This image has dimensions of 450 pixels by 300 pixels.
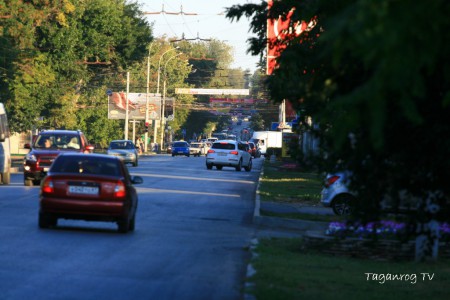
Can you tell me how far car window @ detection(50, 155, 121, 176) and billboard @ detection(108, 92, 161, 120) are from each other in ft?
290

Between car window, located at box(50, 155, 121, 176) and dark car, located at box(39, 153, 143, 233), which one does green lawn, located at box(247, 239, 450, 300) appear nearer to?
dark car, located at box(39, 153, 143, 233)

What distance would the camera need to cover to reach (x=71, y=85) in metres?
84.4

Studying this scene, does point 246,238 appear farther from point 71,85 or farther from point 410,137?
point 71,85

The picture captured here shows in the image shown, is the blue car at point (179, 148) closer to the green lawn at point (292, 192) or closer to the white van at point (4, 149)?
the green lawn at point (292, 192)

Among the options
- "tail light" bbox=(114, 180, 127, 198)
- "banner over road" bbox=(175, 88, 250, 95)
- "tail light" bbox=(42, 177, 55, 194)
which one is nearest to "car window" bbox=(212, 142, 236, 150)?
"tail light" bbox=(114, 180, 127, 198)

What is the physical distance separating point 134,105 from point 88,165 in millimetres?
96570

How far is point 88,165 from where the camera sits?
63.1 ft

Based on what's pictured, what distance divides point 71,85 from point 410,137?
7788 centimetres

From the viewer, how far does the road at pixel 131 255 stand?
1127cm

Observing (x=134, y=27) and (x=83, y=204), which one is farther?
(x=134, y=27)

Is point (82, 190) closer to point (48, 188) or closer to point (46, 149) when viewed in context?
point (48, 188)

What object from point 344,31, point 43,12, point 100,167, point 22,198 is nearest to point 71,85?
point 43,12

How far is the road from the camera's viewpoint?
1127cm

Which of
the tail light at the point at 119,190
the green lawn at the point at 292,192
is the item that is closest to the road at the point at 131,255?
the tail light at the point at 119,190
